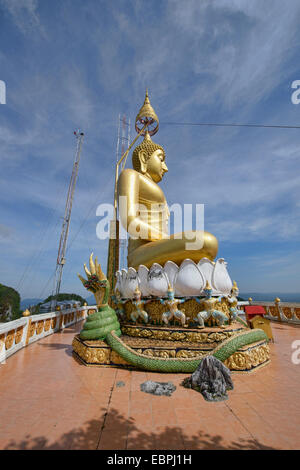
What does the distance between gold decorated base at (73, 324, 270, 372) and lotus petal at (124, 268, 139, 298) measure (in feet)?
4.48

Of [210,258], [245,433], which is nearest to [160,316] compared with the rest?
[210,258]

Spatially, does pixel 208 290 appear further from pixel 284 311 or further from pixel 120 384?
pixel 284 311

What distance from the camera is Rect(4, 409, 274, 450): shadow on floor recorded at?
291cm

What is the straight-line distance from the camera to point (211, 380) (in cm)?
462

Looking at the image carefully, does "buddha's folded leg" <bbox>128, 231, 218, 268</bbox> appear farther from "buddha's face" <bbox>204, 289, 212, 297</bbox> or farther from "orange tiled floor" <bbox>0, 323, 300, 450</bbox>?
"orange tiled floor" <bbox>0, 323, 300, 450</bbox>

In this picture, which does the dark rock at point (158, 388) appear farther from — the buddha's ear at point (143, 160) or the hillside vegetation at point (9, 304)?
the hillside vegetation at point (9, 304)

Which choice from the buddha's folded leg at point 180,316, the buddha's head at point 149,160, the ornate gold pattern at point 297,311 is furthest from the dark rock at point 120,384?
the ornate gold pattern at point 297,311

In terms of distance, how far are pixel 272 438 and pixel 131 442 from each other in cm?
189

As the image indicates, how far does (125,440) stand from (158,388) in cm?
165

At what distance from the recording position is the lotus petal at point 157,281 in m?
6.80

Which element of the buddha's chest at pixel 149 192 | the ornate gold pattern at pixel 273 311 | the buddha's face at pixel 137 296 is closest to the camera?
the buddha's face at pixel 137 296

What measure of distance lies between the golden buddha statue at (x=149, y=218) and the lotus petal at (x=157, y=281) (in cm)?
38
